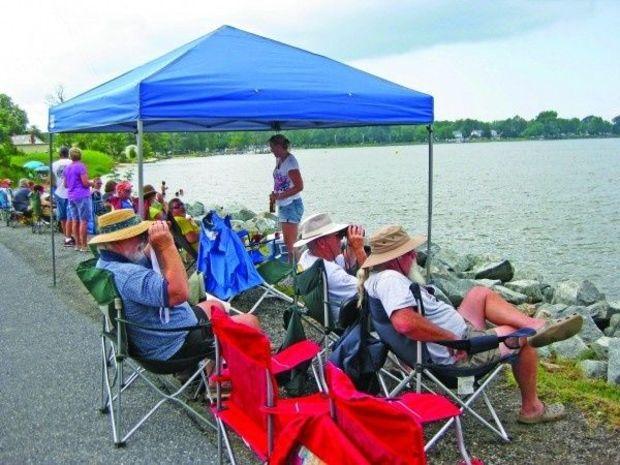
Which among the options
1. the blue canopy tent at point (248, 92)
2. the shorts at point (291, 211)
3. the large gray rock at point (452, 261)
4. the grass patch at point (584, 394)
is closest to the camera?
the grass patch at point (584, 394)

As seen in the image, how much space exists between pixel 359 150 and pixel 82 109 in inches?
5894

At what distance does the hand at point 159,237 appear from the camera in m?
3.97

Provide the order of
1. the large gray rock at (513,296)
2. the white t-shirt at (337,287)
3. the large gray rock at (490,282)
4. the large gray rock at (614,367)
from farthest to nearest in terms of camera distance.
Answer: the large gray rock at (490,282)
the large gray rock at (513,296)
the large gray rock at (614,367)
the white t-shirt at (337,287)

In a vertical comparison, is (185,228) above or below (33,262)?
above

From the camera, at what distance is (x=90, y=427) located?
4.34 m

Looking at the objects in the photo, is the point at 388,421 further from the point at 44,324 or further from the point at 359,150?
the point at 359,150

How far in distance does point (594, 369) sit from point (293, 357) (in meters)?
3.40

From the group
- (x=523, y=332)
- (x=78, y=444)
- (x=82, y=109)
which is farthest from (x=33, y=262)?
(x=523, y=332)

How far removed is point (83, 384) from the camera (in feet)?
17.0

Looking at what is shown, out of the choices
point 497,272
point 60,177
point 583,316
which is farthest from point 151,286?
point 497,272

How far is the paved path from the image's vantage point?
3947mm

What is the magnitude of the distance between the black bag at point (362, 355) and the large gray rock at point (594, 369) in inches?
113

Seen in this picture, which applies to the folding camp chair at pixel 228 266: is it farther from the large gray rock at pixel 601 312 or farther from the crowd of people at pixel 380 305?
the large gray rock at pixel 601 312

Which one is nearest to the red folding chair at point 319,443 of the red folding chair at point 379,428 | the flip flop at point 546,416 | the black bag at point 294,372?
the red folding chair at point 379,428
